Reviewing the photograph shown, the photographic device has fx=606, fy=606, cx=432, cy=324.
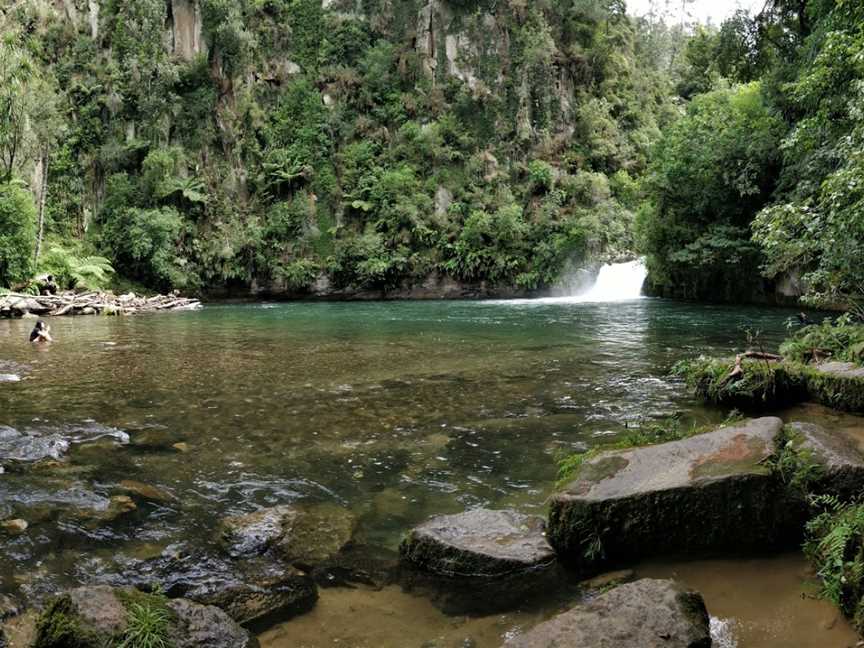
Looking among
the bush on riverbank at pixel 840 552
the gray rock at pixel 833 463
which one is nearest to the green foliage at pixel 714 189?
the gray rock at pixel 833 463

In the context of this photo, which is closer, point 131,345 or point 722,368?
point 722,368

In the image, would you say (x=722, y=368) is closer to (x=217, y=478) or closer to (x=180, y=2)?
(x=217, y=478)

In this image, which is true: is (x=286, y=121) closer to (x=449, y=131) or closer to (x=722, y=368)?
(x=449, y=131)

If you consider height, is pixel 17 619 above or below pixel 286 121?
below

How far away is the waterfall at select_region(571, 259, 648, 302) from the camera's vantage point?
3253 centimetres

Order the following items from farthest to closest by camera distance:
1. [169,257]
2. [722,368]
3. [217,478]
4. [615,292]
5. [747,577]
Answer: [169,257] → [615,292] → [722,368] → [217,478] → [747,577]

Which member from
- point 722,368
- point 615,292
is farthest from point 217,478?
point 615,292

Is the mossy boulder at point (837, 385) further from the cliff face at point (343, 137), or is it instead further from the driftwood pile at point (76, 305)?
the cliff face at point (343, 137)

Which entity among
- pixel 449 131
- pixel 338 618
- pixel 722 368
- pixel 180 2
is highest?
pixel 180 2

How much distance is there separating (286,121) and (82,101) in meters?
13.3

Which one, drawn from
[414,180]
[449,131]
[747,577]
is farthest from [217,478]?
[449,131]

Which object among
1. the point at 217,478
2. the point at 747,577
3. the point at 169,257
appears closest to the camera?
the point at 747,577

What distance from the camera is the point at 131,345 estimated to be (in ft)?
48.5

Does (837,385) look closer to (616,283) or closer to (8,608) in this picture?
(8,608)
